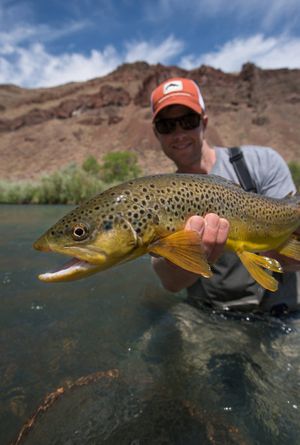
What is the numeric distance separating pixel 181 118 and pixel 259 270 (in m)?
2.10

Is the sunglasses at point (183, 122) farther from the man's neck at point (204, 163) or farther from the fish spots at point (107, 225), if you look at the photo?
the fish spots at point (107, 225)

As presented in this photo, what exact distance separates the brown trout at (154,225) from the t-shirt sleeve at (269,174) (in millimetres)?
1093

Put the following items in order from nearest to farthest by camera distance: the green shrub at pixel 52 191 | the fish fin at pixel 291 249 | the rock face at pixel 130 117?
the fish fin at pixel 291 249, the green shrub at pixel 52 191, the rock face at pixel 130 117

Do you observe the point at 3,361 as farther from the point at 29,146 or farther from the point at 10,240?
the point at 29,146

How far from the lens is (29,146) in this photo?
78.8 metres

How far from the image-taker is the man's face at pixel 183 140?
4.10 m

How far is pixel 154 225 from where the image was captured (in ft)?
7.69

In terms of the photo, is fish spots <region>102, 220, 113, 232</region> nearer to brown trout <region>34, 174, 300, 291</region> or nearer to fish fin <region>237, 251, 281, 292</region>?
brown trout <region>34, 174, 300, 291</region>

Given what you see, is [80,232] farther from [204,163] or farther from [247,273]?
[247,273]

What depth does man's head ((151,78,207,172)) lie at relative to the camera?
13.2 feet

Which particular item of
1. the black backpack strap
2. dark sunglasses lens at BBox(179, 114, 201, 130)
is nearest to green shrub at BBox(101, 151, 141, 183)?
dark sunglasses lens at BBox(179, 114, 201, 130)

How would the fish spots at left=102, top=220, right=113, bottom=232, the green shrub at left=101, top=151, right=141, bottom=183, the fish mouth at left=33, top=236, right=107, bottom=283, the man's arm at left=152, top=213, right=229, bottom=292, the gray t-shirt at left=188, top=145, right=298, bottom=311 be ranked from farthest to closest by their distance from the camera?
the green shrub at left=101, top=151, right=141, bottom=183
the gray t-shirt at left=188, top=145, right=298, bottom=311
the man's arm at left=152, top=213, right=229, bottom=292
the fish spots at left=102, top=220, right=113, bottom=232
the fish mouth at left=33, top=236, right=107, bottom=283

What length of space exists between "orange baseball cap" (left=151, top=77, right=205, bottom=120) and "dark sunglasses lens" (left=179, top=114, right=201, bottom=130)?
0.08 m

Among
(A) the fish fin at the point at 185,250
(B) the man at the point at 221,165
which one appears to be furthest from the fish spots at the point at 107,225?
(B) the man at the point at 221,165
